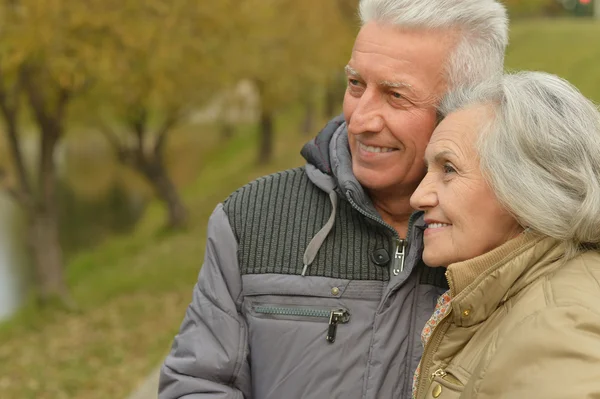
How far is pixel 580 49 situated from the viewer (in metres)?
21.2

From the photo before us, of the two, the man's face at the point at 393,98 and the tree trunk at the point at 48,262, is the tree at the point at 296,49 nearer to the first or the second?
the tree trunk at the point at 48,262

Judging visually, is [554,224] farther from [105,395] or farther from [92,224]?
[92,224]

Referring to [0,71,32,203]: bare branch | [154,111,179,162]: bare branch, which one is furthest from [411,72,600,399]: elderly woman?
[154,111,179,162]: bare branch

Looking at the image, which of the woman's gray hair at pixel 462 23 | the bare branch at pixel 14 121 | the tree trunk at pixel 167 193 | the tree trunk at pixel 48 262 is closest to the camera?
the woman's gray hair at pixel 462 23

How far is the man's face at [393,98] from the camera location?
2.22m

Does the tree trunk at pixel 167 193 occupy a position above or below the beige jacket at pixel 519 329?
below

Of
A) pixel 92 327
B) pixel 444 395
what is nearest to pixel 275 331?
pixel 444 395

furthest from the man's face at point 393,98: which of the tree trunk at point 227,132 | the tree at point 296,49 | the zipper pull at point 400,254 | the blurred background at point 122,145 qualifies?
the tree trunk at point 227,132

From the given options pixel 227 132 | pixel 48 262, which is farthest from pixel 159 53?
pixel 227 132

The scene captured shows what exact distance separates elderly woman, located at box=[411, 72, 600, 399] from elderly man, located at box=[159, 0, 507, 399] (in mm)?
186

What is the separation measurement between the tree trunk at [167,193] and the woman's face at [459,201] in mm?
14460

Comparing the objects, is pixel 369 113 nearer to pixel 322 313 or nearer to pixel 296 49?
pixel 322 313

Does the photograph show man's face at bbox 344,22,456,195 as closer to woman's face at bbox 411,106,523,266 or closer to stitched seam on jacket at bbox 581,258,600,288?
woman's face at bbox 411,106,523,266

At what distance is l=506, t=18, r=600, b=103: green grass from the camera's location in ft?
55.4
